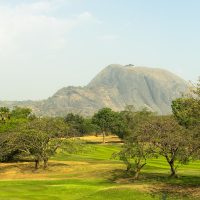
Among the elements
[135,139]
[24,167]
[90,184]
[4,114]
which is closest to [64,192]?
[90,184]

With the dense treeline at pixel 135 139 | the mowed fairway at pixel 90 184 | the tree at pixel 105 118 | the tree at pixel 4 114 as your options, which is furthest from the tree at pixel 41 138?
the tree at pixel 105 118

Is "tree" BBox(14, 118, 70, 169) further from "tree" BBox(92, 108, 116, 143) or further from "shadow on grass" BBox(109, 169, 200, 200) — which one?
"tree" BBox(92, 108, 116, 143)

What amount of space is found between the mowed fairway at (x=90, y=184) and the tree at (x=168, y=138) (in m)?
3.78

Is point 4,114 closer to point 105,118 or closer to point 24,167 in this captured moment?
point 24,167

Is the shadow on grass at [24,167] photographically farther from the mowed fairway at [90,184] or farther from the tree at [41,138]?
the tree at [41,138]

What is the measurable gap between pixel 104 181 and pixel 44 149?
18.2m

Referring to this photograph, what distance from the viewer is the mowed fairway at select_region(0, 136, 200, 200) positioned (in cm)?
4381

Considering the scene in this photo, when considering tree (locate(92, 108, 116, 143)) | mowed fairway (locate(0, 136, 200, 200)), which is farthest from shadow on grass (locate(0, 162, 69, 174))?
tree (locate(92, 108, 116, 143))

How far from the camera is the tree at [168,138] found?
53531 mm

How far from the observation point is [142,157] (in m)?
58.2

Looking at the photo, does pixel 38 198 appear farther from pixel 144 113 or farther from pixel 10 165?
pixel 144 113

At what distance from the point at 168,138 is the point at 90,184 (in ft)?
39.6

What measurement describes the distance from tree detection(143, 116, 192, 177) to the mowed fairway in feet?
12.4

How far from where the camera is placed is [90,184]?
53.3 metres
